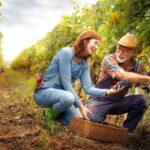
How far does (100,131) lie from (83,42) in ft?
3.92

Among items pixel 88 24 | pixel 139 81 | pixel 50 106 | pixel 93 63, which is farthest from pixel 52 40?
pixel 139 81

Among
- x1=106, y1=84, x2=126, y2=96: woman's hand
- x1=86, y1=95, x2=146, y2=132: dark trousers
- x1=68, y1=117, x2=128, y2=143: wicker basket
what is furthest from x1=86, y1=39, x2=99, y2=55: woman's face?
x1=68, y1=117, x2=128, y2=143: wicker basket

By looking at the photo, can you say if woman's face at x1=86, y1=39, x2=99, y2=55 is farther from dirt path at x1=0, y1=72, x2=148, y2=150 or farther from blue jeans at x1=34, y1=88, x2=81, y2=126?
dirt path at x1=0, y1=72, x2=148, y2=150

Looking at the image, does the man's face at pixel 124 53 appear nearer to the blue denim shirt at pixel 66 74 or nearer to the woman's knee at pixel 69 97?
the blue denim shirt at pixel 66 74

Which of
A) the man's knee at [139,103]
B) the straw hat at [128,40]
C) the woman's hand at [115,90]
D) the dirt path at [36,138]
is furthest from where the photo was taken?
the man's knee at [139,103]

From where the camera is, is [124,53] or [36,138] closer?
[36,138]

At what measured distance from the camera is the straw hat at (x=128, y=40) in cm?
734

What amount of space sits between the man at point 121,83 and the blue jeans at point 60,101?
28cm

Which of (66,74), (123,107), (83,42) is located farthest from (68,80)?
(123,107)

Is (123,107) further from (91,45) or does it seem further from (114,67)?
(91,45)

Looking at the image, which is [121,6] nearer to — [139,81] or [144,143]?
[139,81]

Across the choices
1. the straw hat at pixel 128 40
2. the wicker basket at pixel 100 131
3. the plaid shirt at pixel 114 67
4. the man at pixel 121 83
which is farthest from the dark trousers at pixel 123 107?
the straw hat at pixel 128 40

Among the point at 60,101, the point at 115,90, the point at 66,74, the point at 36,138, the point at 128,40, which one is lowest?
the point at 36,138

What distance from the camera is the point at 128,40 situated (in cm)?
733
